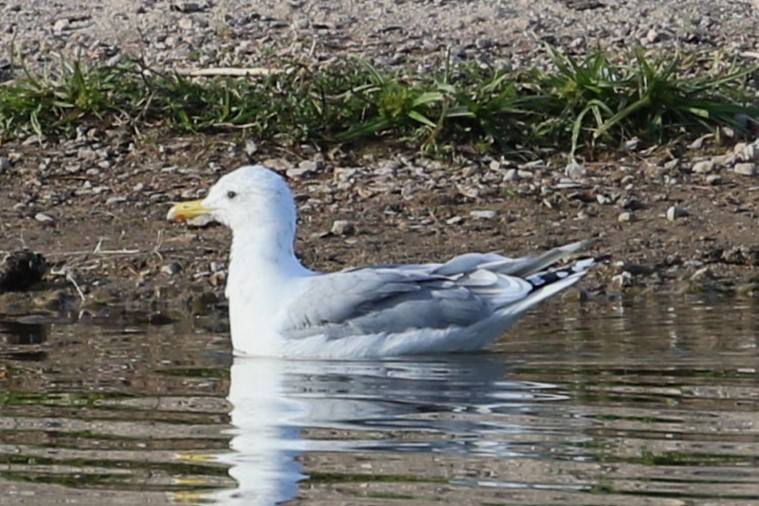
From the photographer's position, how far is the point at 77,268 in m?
9.75

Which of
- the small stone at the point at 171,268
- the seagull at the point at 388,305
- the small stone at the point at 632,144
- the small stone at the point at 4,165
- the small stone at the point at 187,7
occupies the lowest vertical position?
the seagull at the point at 388,305

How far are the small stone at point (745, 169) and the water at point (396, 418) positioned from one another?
7.23 ft

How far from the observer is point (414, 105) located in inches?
443

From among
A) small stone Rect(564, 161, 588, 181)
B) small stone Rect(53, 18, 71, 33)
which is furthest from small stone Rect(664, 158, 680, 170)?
small stone Rect(53, 18, 71, 33)

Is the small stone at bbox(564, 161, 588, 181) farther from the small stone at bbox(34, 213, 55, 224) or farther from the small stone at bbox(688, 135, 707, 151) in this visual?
the small stone at bbox(34, 213, 55, 224)

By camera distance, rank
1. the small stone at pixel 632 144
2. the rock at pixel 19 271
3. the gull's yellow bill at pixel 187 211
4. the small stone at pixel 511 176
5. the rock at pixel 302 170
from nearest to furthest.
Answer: the gull's yellow bill at pixel 187 211, the rock at pixel 19 271, the small stone at pixel 511 176, the rock at pixel 302 170, the small stone at pixel 632 144

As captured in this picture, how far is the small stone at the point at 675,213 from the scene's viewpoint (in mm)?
10406

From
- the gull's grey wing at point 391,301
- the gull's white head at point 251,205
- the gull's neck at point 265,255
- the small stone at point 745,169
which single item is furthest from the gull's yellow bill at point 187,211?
the small stone at point 745,169

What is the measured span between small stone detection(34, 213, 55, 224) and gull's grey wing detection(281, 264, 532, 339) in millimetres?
2792

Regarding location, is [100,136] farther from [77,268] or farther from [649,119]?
[649,119]

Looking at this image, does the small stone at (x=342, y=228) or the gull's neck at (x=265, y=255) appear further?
the small stone at (x=342, y=228)

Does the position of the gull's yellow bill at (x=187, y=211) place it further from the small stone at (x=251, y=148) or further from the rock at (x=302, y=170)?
the small stone at (x=251, y=148)

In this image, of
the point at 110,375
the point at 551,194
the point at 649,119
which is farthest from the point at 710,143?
the point at 110,375

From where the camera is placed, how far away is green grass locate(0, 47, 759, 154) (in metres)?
11.2
